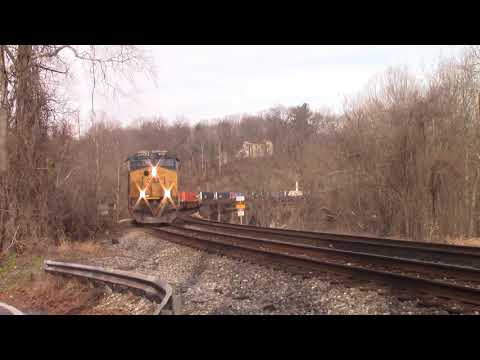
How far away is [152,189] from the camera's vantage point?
925 inches

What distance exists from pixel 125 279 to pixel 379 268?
559 centimetres

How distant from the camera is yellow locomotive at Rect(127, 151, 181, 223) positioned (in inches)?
919

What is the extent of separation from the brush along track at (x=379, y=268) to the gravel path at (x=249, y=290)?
0.46m

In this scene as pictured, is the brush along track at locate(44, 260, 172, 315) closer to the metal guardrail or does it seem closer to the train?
the metal guardrail

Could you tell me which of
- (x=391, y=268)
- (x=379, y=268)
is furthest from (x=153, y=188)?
(x=391, y=268)

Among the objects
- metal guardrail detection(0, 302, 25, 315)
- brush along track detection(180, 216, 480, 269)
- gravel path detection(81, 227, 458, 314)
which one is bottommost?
metal guardrail detection(0, 302, 25, 315)

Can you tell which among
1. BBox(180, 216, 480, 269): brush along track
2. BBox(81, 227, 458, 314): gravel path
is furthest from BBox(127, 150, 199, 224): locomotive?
BBox(81, 227, 458, 314): gravel path

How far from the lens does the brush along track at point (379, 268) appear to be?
7418mm

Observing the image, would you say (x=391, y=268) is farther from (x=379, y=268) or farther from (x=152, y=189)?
(x=152, y=189)

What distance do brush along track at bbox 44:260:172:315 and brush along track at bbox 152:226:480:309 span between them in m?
3.67

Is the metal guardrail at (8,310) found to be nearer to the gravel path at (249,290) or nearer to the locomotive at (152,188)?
the gravel path at (249,290)

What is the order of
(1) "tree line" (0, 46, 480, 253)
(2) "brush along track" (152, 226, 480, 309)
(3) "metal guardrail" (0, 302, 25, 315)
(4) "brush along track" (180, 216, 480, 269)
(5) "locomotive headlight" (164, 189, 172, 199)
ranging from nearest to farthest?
(2) "brush along track" (152, 226, 480, 309) < (3) "metal guardrail" (0, 302, 25, 315) < (4) "brush along track" (180, 216, 480, 269) < (1) "tree line" (0, 46, 480, 253) < (5) "locomotive headlight" (164, 189, 172, 199)
